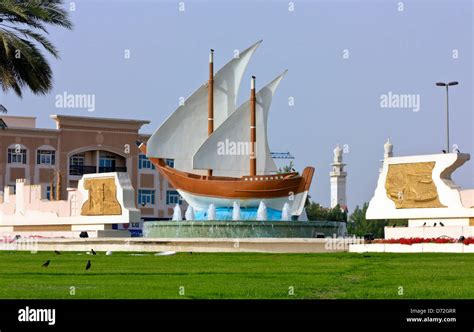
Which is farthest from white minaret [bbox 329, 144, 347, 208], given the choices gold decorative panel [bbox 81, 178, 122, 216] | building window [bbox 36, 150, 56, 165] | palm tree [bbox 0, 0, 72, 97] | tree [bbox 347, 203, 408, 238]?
palm tree [bbox 0, 0, 72, 97]

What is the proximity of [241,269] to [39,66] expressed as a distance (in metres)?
10.2

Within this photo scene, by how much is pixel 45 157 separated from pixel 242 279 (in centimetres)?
6389

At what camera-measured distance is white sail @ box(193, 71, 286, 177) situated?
183ft

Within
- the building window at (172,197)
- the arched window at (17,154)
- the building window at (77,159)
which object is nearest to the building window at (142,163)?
the building window at (172,197)

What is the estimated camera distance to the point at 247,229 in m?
46.4

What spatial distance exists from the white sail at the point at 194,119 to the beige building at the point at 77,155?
27256mm

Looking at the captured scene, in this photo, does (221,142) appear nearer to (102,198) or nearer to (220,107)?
(220,107)

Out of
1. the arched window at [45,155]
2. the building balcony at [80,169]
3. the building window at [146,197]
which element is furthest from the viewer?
the building window at [146,197]

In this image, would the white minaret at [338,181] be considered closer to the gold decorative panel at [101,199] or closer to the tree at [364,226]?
the tree at [364,226]

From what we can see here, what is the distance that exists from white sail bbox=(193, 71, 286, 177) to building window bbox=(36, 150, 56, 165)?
30862 millimetres

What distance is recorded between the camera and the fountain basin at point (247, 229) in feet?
152

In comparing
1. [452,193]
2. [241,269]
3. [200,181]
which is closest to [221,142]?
[200,181]

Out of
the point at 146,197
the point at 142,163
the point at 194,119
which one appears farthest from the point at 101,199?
the point at 142,163

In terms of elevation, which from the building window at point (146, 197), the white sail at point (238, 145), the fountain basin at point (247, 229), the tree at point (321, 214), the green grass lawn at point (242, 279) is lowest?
the green grass lawn at point (242, 279)
